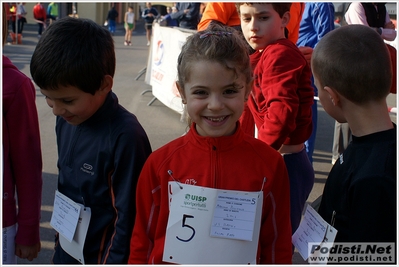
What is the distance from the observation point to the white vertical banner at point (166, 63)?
7.49 metres

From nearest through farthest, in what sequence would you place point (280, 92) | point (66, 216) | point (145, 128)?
point (66, 216)
point (280, 92)
point (145, 128)

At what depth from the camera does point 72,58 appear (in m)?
2.02

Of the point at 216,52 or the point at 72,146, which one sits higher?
the point at 216,52

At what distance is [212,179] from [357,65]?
68cm

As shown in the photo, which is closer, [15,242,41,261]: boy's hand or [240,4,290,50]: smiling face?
[15,242,41,261]: boy's hand

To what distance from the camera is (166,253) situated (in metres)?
1.89

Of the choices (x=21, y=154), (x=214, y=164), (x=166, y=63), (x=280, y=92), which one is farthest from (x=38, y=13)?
(x=214, y=164)

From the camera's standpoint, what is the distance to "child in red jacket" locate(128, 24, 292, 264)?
1.87 metres

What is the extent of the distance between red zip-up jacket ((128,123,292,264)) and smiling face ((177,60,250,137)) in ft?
0.16

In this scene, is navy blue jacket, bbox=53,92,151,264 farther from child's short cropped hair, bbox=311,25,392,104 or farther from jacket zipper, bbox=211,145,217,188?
child's short cropped hair, bbox=311,25,392,104

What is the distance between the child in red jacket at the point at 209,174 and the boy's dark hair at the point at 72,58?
0.35 meters

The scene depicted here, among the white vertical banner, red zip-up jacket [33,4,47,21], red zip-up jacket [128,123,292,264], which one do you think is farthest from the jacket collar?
red zip-up jacket [33,4,47,21]

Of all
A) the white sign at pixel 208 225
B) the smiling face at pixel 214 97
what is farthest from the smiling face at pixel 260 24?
the white sign at pixel 208 225

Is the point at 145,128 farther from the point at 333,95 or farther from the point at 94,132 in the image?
the point at 333,95
